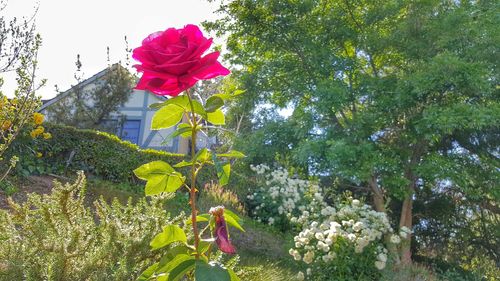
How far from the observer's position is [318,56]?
7898 millimetres

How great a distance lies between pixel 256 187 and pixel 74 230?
7290mm

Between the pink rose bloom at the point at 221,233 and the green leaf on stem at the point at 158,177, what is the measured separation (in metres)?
0.12

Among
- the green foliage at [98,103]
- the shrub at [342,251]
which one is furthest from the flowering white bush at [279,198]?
the green foliage at [98,103]

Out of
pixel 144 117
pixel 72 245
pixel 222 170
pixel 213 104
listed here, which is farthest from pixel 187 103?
pixel 144 117

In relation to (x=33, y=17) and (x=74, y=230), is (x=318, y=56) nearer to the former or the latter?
(x=33, y=17)

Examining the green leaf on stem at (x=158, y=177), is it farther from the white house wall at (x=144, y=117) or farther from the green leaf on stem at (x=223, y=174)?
the white house wall at (x=144, y=117)

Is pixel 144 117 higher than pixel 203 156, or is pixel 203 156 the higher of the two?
pixel 144 117

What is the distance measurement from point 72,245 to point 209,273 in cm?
84

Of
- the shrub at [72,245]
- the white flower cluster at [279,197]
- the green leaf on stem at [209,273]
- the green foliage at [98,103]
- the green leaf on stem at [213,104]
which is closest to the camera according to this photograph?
the green leaf on stem at [209,273]

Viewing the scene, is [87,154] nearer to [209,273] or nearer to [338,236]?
[338,236]

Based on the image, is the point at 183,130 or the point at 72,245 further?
the point at 72,245

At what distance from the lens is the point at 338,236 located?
4.44 meters

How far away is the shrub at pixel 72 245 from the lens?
5.05 ft

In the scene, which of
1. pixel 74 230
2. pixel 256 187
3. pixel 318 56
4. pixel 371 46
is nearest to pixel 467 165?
pixel 371 46
